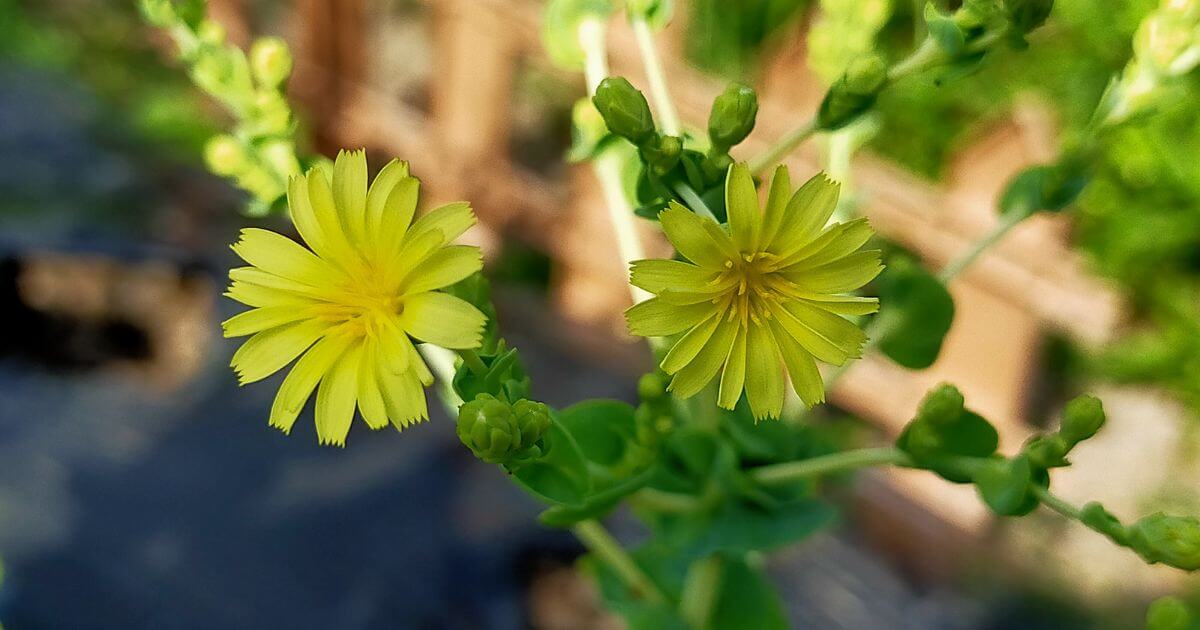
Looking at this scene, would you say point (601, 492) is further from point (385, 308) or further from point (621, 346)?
point (621, 346)

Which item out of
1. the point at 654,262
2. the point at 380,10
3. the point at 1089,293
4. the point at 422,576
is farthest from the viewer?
the point at 380,10

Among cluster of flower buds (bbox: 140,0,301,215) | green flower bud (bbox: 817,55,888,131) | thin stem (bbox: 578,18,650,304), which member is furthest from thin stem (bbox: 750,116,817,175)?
cluster of flower buds (bbox: 140,0,301,215)

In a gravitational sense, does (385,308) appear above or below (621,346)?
below

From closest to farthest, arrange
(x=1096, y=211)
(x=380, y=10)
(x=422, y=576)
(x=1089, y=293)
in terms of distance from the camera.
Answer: (x=422, y=576) < (x=1089, y=293) < (x=1096, y=211) < (x=380, y=10)

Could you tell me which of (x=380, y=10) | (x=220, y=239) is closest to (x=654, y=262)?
(x=220, y=239)

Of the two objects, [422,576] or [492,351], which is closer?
[492,351]

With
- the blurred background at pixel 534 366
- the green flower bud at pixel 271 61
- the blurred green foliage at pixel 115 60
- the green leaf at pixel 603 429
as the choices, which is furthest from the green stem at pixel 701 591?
the blurred green foliage at pixel 115 60

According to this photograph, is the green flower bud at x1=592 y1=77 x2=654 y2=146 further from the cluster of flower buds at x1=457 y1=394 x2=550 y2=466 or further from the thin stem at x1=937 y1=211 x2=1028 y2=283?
the thin stem at x1=937 y1=211 x2=1028 y2=283

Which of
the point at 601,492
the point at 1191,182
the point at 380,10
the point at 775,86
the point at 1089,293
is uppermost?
the point at 380,10

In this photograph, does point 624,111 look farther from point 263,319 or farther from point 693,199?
point 263,319
